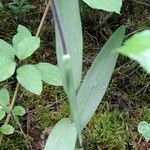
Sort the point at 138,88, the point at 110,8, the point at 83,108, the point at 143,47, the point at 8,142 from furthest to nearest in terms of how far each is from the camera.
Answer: the point at 138,88, the point at 8,142, the point at 83,108, the point at 110,8, the point at 143,47

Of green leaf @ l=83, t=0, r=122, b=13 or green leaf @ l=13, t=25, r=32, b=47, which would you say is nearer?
green leaf @ l=83, t=0, r=122, b=13

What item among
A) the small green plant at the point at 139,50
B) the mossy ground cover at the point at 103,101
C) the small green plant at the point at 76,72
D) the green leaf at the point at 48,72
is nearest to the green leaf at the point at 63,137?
the small green plant at the point at 76,72

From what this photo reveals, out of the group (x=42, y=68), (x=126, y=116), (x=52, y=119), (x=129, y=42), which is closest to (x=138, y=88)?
(x=126, y=116)

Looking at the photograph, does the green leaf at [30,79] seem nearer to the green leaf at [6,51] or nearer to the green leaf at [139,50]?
the green leaf at [6,51]

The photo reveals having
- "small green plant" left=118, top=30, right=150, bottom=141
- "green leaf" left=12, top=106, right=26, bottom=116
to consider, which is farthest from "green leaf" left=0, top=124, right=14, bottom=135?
"small green plant" left=118, top=30, right=150, bottom=141

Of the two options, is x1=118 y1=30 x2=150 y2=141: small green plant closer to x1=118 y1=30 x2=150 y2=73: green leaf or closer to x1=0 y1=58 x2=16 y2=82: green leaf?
x1=118 y1=30 x2=150 y2=73: green leaf

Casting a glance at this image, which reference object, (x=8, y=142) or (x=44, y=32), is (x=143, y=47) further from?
(x=44, y=32)

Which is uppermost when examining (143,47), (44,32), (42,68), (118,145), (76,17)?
(143,47)
